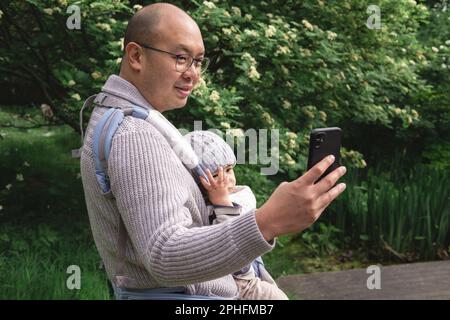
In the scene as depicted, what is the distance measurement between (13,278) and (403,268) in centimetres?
340

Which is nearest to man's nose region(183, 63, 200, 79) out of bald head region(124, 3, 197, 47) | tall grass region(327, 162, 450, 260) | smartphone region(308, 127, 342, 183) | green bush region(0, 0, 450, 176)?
bald head region(124, 3, 197, 47)

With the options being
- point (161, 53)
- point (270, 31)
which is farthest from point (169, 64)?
point (270, 31)

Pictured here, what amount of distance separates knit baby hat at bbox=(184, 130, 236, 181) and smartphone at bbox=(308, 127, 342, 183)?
1.57ft

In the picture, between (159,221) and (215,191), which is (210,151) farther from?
(159,221)

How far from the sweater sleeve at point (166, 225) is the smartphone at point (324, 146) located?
20cm

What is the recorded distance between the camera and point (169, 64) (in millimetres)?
1525

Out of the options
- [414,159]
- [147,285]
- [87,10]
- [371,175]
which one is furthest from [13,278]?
[414,159]

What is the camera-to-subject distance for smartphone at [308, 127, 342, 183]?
133cm

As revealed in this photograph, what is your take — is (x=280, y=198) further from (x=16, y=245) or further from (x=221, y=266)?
(x=16, y=245)

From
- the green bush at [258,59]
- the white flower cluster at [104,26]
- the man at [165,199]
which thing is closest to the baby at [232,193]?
the man at [165,199]

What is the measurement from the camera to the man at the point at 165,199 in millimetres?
1215

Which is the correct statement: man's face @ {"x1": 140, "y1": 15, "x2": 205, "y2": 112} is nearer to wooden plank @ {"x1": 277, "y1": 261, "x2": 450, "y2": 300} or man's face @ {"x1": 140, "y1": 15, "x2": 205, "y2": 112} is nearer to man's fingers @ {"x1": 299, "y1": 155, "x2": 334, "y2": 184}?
man's fingers @ {"x1": 299, "y1": 155, "x2": 334, "y2": 184}

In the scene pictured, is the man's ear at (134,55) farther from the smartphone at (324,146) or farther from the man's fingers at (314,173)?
the man's fingers at (314,173)

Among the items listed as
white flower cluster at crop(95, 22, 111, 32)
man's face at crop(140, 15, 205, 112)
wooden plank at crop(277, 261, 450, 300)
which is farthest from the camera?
wooden plank at crop(277, 261, 450, 300)
